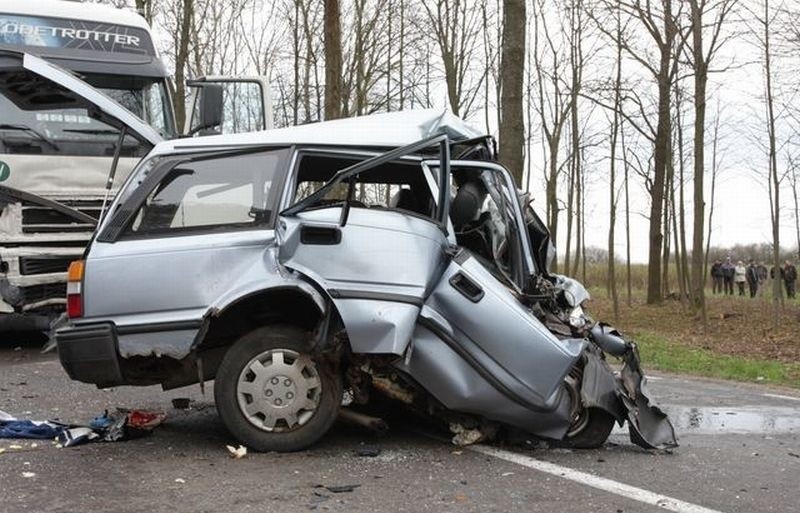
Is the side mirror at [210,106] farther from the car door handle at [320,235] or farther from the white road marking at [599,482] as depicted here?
the white road marking at [599,482]

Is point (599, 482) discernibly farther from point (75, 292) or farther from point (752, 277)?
point (752, 277)

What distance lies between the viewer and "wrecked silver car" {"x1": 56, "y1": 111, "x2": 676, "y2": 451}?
16.4ft

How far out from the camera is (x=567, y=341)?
5.18m

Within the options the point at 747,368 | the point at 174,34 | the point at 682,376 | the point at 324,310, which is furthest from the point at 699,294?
the point at 324,310

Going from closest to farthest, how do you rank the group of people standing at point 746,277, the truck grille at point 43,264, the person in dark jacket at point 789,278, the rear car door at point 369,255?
the rear car door at point 369,255 < the truck grille at point 43,264 < the person in dark jacket at point 789,278 < the group of people standing at point 746,277

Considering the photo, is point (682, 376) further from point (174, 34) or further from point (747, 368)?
point (174, 34)

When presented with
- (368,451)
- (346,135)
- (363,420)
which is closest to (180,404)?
(363,420)

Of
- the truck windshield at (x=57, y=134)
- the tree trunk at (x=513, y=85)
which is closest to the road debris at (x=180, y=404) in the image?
the truck windshield at (x=57, y=134)

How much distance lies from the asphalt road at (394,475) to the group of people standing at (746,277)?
30.2m

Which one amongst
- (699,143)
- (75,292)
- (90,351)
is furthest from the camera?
(699,143)

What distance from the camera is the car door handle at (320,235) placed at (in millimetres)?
5070

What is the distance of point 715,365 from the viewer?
1283cm

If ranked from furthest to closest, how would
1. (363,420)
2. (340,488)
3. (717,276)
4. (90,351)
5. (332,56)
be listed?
(717,276) < (332,56) < (363,420) < (90,351) < (340,488)

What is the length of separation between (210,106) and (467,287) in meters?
5.02
